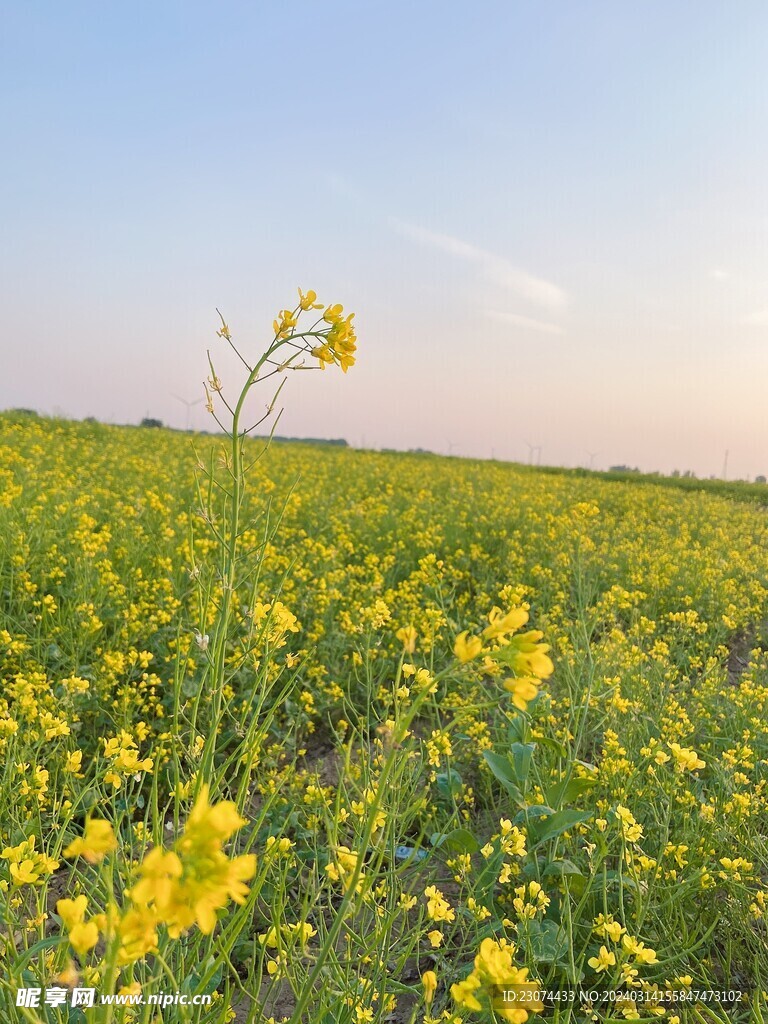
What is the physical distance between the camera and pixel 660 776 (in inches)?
101

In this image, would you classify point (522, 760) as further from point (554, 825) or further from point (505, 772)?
point (554, 825)

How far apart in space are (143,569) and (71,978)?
364cm

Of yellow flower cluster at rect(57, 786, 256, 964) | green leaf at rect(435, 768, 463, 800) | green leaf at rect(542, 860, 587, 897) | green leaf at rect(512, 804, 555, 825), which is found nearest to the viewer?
yellow flower cluster at rect(57, 786, 256, 964)

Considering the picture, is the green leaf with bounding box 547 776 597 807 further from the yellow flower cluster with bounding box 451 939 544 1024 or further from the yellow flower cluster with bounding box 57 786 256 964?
the yellow flower cluster with bounding box 57 786 256 964

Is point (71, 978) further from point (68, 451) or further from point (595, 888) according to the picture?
point (68, 451)

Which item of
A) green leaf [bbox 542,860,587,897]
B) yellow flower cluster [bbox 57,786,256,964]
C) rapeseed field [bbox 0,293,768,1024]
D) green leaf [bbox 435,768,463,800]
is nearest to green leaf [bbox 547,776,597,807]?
rapeseed field [bbox 0,293,768,1024]

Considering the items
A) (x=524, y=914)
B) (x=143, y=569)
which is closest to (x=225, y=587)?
(x=524, y=914)

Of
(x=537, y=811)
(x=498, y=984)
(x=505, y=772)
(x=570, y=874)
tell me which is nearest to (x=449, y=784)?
(x=505, y=772)

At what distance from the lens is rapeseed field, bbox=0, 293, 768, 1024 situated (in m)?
1.14

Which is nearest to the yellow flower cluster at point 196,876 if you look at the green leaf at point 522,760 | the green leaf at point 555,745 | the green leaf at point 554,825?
the green leaf at point 554,825

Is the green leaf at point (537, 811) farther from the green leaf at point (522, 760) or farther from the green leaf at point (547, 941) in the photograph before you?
the green leaf at point (547, 941)

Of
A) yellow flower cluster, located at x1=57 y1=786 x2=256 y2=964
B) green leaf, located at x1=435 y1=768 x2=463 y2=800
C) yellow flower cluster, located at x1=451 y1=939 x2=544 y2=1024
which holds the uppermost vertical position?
yellow flower cluster, located at x1=57 y1=786 x2=256 y2=964

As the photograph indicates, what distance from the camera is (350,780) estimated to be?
4.71ft

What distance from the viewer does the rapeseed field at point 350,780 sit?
1.14m
